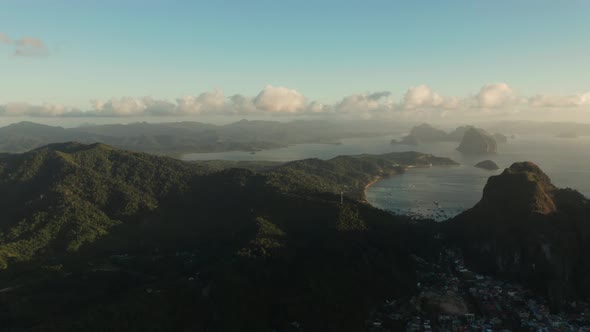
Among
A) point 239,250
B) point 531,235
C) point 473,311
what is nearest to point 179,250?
point 239,250

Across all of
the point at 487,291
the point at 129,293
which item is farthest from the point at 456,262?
the point at 129,293

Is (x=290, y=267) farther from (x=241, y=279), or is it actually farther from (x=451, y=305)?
(x=451, y=305)

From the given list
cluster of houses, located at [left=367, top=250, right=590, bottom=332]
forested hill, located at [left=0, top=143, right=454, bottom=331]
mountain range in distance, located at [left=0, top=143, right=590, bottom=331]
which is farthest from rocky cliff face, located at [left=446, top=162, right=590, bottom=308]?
forested hill, located at [left=0, top=143, right=454, bottom=331]

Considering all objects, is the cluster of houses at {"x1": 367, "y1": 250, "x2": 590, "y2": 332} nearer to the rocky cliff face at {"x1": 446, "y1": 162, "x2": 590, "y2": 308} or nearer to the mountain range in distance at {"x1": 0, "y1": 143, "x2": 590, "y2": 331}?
the mountain range in distance at {"x1": 0, "y1": 143, "x2": 590, "y2": 331}

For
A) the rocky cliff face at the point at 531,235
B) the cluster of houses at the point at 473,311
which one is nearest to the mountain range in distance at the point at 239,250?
the rocky cliff face at the point at 531,235

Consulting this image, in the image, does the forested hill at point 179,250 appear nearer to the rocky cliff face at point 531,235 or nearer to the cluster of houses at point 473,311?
the cluster of houses at point 473,311
